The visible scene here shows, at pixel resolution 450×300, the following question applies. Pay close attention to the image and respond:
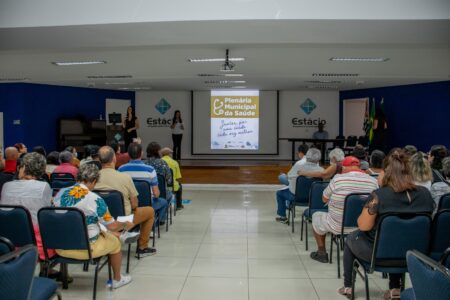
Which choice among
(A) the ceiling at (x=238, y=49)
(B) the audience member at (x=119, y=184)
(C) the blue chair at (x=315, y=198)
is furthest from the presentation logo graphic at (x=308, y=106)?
(B) the audience member at (x=119, y=184)

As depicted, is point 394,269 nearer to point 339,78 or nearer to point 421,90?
point 339,78

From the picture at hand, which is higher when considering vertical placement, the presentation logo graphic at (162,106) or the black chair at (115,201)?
the presentation logo graphic at (162,106)

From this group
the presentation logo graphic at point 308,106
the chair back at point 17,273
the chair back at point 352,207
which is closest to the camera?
the chair back at point 17,273

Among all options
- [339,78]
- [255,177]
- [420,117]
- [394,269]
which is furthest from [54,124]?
[394,269]

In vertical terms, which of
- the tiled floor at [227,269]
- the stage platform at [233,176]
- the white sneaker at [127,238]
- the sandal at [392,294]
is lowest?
the tiled floor at [227,269]

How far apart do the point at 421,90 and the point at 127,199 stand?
10891 mm

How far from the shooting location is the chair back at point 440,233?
9.63ft

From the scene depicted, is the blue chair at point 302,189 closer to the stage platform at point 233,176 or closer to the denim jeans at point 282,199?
the denim jeans at point 282,199

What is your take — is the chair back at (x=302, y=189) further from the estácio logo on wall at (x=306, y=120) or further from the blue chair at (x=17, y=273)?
the estácio logo on wall at (x=306, y=120)

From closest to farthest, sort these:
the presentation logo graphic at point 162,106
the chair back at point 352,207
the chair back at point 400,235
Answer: the chair back at point 400,235 < the chair back at point 352,207 < the presentation logo graphic at point 162,106

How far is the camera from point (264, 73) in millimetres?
10102

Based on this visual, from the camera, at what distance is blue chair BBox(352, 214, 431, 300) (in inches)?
112

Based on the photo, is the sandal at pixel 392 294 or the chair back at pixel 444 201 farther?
the chair back at pixel 444 201

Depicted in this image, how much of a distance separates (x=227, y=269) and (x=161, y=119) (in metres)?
12.1
